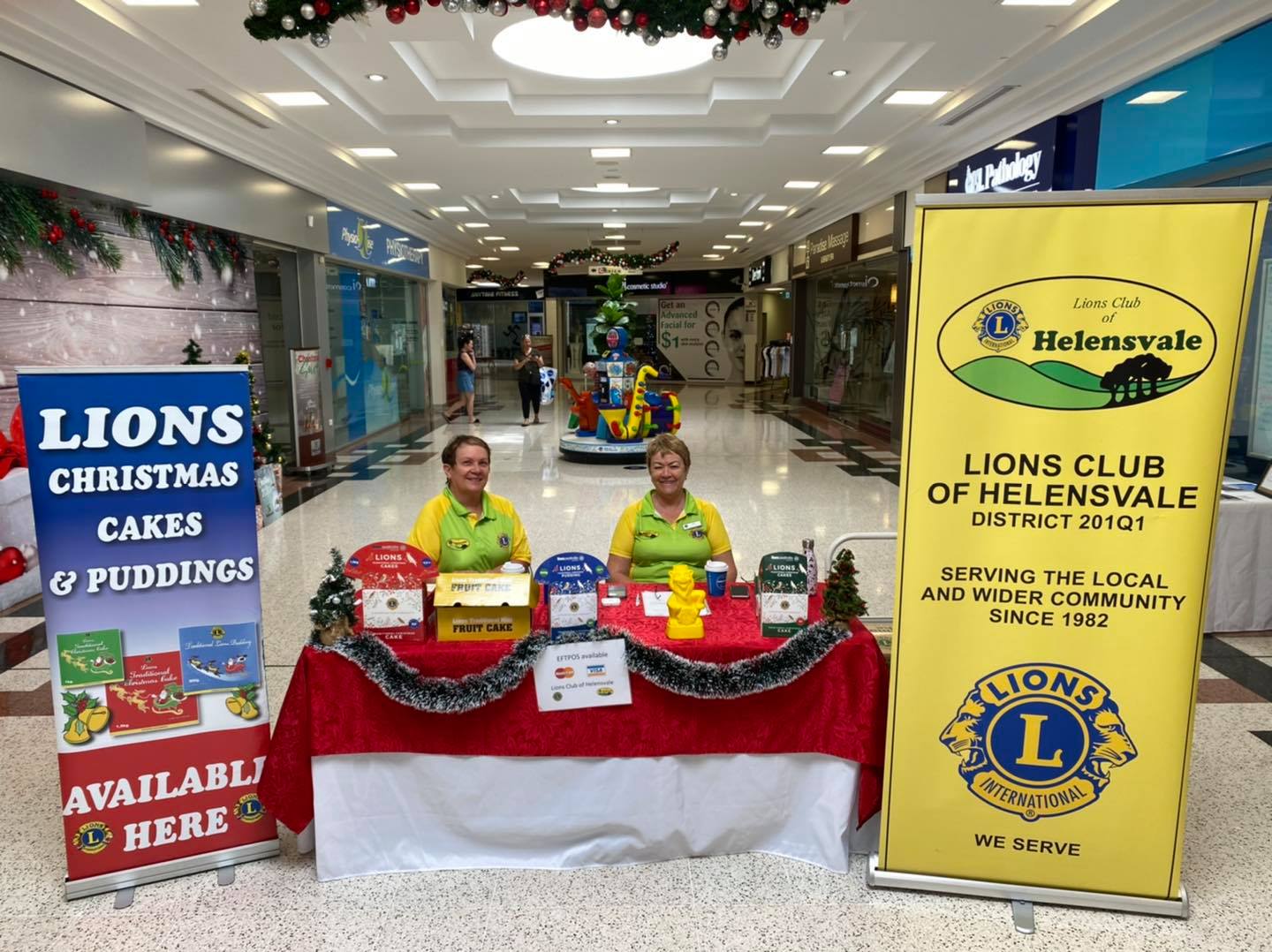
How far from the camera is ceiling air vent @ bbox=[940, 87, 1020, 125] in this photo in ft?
22.8

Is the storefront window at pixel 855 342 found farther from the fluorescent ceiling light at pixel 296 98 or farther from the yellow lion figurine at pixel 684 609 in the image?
the yellow lion figurine at pixel 684 609

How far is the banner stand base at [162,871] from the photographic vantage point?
264 cm

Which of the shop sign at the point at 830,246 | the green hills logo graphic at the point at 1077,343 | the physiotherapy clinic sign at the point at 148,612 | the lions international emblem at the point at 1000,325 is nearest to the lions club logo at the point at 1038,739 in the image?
the green hills logo graphic at the point at 1077,343

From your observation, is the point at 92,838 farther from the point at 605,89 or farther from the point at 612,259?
the point at 612,259

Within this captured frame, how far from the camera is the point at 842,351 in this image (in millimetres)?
15547

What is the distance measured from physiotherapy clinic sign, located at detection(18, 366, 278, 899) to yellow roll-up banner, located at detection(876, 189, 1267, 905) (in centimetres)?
209

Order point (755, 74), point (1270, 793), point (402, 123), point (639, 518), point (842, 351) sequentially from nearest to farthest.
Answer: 1. point (1270, 793)
2. point (639, 518)
3. point (755, 74)
4. point (402, 123)
5. point (842, 351)

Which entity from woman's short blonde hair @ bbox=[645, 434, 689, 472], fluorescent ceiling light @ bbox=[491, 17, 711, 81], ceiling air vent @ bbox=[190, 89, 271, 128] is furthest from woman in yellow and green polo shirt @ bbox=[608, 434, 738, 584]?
ceiling air vent @ bbox=[190, 89, 271, 128]

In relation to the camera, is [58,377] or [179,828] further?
[179,828]

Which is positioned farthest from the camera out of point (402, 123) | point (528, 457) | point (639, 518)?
point (528, 457)

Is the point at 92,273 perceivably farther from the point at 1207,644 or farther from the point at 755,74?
the point at 1207,644

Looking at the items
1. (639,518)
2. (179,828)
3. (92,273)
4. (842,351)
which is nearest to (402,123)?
(92,273)

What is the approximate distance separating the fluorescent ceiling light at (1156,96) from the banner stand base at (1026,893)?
5202 mm

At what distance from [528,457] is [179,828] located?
8.66m
